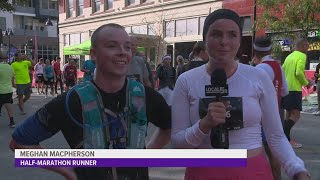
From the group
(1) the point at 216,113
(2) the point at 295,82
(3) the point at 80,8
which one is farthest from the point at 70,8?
(1) the point at 216,113

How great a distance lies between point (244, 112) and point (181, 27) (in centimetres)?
2525

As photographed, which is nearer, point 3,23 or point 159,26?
point 159,26

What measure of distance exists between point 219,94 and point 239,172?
412mm

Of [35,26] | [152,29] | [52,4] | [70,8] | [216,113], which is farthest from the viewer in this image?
[52,4]

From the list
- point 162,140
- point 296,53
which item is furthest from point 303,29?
point 162,140

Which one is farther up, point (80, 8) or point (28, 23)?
point (28, 23)

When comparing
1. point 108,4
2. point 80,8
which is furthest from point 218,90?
point 80,8

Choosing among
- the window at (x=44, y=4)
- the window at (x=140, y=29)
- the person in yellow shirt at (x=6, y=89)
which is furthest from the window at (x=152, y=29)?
the window at (x=44, y=4)

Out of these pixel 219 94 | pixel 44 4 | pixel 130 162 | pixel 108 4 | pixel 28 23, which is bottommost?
pixel 130 162

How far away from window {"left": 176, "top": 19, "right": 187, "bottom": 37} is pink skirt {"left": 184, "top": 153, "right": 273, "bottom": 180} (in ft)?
81.0

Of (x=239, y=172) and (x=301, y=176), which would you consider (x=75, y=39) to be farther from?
(x=301, y=176)

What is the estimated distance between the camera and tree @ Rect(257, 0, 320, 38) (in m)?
13.0

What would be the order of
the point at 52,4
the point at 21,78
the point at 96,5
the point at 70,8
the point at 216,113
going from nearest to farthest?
1. the point at 216,113
2. the point at 21,78
3. the point at 96,5
4. the point at 70,8
5. the point at 52,4

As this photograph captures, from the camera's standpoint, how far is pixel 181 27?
27.1m
